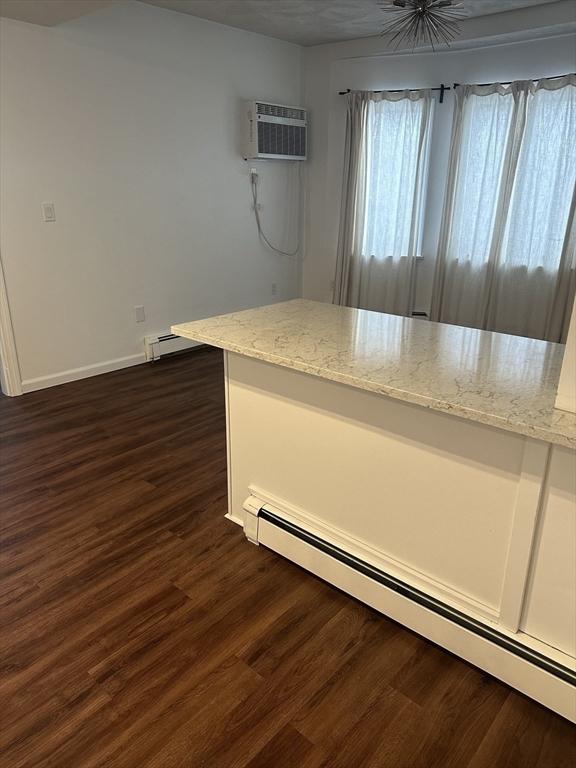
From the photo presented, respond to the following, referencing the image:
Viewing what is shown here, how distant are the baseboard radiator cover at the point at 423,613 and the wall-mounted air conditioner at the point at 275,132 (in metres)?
3.68

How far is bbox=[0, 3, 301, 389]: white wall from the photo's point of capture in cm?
359

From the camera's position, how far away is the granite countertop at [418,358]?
1.44m

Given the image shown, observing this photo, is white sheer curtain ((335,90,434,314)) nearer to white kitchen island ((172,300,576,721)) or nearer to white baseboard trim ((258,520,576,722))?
white kitchen island ((172,300,576,721))

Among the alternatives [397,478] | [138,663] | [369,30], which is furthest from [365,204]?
[138,663]

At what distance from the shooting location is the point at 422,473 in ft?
5.66

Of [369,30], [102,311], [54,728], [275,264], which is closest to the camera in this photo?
[54,728]

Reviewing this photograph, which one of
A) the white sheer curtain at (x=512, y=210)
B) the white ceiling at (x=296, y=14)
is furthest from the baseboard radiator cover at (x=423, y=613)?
the white sheer curtain at (x=512, y=210)

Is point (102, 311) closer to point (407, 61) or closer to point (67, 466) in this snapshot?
point (67, 466)

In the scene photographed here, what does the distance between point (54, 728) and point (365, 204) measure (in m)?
4.83

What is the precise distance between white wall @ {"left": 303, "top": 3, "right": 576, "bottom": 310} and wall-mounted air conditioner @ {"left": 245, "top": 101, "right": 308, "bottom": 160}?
0.21 m

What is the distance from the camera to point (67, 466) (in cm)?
293

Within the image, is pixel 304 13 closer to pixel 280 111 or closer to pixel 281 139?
pixel 280 111

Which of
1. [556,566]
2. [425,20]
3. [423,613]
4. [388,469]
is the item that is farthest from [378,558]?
[425,20]

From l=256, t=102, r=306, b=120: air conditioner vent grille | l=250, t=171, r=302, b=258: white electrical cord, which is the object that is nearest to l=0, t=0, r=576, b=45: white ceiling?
l=256, t=102, r=306, b=120: air conditioner vent grille
